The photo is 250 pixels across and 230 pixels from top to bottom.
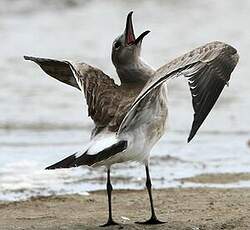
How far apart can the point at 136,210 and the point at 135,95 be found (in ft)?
4.66

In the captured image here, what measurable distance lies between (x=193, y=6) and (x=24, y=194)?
588 inches

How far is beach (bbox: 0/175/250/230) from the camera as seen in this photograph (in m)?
6.97

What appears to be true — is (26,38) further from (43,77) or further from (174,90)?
(174,90)

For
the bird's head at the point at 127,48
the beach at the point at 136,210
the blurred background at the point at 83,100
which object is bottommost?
the blurred background at the point at 83,100

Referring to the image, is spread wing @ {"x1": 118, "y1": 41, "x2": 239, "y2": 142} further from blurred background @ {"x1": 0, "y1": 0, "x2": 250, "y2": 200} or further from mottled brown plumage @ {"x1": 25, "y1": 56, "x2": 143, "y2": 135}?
blurred background @ {"x1": 0, "y1": 0, "x2": 250, "y2": 200}

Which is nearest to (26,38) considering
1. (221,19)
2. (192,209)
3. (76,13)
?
(76,13)

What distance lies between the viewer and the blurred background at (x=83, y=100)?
380 inches

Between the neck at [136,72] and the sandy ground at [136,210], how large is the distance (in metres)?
1.11

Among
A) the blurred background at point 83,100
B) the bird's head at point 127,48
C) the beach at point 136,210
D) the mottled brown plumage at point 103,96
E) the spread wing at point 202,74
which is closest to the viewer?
the spread wing at point 202,74

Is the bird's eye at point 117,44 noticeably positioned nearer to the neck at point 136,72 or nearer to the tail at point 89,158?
the neck at point 136,72

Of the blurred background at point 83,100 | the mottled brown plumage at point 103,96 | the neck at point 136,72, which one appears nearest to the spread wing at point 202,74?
the mottled brown plumage at point 103,96

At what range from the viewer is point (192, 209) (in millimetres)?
7719

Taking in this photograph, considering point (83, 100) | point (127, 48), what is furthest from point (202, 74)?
point (83, 100)

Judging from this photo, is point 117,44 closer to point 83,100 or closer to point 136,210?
point 136,210
